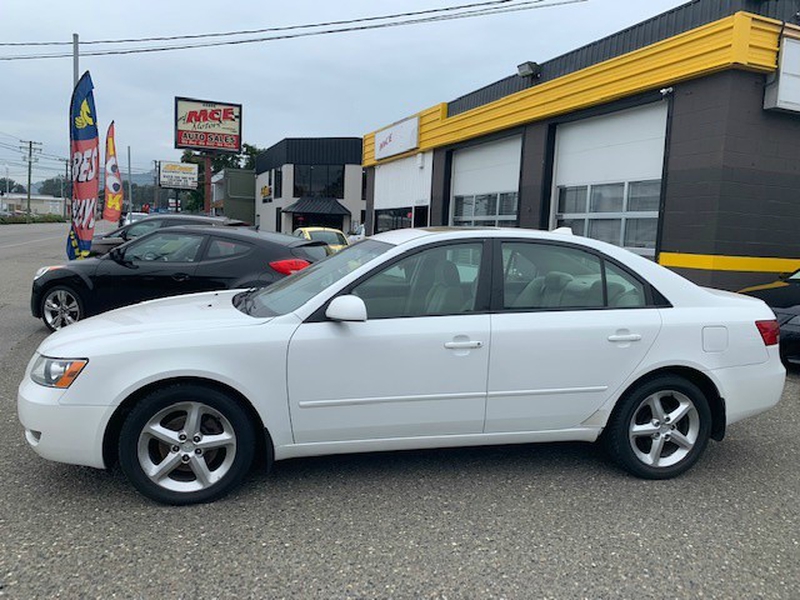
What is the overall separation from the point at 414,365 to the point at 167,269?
478 cm

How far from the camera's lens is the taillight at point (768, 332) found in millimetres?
3938

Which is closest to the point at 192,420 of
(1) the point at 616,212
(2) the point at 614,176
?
(1) the point at 616,212

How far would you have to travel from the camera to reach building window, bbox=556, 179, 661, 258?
36.0ft

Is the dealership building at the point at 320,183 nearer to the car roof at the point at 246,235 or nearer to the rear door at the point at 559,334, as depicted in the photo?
the car roof at the point at 246,235

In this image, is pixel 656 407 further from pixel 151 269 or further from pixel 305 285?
pixel 151 269

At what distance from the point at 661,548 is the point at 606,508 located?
430mm

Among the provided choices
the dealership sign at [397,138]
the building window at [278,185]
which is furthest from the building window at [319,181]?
the dealership sign at [397,138]

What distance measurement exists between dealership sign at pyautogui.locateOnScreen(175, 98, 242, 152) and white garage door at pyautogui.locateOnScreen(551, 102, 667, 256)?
112 ft

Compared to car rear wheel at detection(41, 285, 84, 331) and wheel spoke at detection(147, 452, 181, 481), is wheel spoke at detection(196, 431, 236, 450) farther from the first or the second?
car rear wheel at detection(41, 285, 84, 331)

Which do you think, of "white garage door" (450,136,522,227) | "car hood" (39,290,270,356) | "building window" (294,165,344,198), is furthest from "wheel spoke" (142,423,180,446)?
"building window" (294,165,344,198)

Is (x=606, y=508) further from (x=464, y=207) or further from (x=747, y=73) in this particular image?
(x=464, y=207)

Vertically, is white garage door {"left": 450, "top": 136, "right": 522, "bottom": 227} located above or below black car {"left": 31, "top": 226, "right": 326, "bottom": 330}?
above

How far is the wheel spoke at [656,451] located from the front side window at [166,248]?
17.9 feet

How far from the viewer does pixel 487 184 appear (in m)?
16.3
